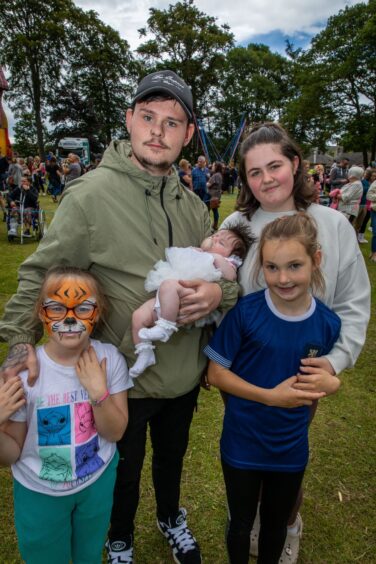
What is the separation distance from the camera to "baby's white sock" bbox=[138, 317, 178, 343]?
152 cm

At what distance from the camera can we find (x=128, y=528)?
1968mm

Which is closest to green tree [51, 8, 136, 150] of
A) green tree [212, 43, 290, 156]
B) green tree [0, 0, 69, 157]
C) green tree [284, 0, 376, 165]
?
green tree [0, 0, 69, 157]

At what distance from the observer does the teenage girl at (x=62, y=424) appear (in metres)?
1.44

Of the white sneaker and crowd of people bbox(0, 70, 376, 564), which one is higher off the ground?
crowd of people bbox(0, 70, 376, 564)

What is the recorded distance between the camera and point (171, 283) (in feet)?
5.11

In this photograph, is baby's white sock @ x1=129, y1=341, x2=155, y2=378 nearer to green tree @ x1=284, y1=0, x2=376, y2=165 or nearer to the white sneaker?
the white sneaker

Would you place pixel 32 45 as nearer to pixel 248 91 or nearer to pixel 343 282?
pixel 248 91

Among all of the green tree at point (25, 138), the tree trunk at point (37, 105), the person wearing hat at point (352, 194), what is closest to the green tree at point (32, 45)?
the tree trunk at point (37, 105)

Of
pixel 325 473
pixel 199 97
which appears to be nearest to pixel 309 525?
pixel 325 473

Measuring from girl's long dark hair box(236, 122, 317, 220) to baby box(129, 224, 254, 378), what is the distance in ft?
0.54

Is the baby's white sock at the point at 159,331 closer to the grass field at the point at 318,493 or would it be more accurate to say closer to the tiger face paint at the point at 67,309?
the tiger face paint at the point at 67,309

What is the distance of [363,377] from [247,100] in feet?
176

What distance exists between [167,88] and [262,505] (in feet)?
6.19

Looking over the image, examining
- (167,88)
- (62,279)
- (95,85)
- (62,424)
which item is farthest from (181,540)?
(95,85)
